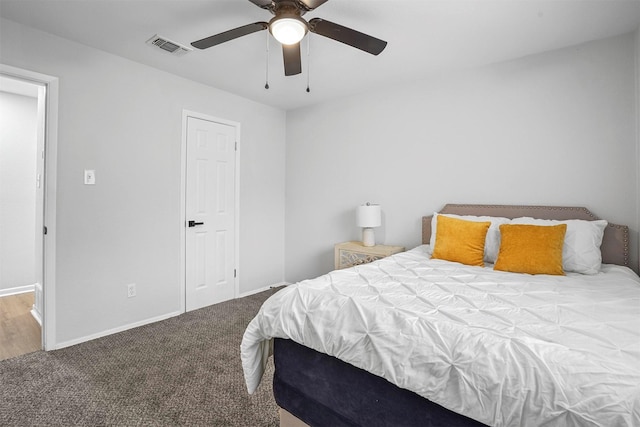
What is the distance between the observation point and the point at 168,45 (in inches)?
101

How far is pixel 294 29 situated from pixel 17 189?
14.4 ft

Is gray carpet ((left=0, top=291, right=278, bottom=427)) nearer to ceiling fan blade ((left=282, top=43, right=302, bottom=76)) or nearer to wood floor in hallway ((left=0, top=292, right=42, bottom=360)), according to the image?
wood floor in hallway ((left=0, top=292, right=42, bottom=360))

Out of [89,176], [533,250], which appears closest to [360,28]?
[533,250]

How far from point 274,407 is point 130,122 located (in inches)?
106

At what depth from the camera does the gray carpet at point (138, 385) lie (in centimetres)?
173

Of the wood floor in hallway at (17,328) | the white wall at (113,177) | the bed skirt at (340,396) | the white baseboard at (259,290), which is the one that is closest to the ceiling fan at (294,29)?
the white wall at (113,177)

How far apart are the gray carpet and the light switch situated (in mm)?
1339

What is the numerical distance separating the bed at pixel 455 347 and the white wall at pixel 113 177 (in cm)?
191

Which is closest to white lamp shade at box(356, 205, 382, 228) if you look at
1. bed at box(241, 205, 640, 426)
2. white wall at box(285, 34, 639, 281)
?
white wall at box(285, 34, 639, 281)

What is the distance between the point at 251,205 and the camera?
4031 millimetres

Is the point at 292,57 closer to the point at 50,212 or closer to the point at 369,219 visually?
the point at 369,219

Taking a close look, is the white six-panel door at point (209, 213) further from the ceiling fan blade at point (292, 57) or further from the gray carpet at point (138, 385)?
the ceiling fan blade at point (292, 57)

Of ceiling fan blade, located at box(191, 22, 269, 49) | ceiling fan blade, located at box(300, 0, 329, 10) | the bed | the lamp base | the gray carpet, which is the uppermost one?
ceiling fan blade, located at box(300, 0, 329, 10)

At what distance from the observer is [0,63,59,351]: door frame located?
2.45 m
